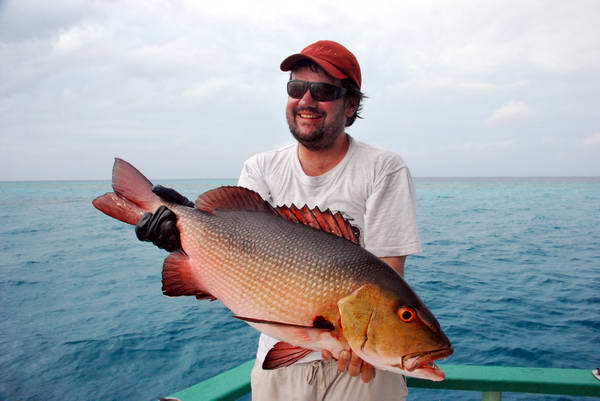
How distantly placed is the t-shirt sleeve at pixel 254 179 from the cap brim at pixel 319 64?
0.62 meters

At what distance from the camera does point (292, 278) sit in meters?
1.75

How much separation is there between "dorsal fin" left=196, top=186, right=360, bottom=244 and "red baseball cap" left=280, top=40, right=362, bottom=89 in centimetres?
89

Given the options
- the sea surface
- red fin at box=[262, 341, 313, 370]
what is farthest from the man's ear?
the sea surface

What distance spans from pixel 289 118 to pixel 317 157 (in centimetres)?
29

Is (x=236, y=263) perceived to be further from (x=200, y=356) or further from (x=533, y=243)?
(x=533, y=243)

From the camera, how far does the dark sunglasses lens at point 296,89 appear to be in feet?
7.92

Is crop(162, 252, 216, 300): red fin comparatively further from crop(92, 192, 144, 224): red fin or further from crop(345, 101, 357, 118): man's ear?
crop(345, 101, 357, 118): man's ear

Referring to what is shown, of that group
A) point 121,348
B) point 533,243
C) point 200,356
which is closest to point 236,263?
point 200,356

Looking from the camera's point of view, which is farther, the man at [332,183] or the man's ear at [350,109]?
the man's ear at [350,109]

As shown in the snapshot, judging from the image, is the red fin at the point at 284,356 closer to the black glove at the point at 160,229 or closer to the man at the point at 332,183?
the man at the point at 332,183

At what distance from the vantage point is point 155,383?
8.49 metres

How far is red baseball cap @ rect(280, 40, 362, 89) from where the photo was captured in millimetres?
2363

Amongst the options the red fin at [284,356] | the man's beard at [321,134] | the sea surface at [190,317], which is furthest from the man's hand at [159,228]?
the sea surface at [190,317]

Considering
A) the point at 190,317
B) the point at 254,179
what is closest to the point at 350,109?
the point at 254,179
